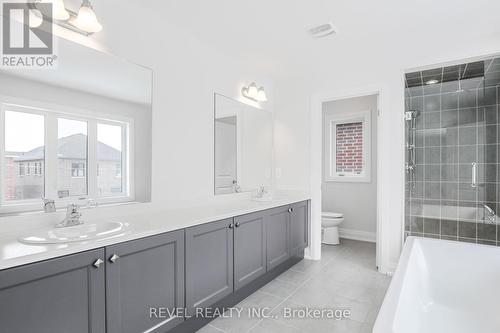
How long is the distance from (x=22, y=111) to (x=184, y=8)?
137 cm

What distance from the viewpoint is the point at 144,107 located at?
2137 millimetres

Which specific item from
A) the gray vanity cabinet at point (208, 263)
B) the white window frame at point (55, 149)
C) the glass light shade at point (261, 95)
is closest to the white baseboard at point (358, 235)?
the glass light shade at point (261, 95)

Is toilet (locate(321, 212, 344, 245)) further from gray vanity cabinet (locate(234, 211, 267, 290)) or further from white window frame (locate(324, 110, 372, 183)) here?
gray vanity cabinet (locate(234, 211, 267, 290))

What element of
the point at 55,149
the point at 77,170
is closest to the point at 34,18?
the point at 55,149

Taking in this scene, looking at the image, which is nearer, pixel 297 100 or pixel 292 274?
pixel 292 274

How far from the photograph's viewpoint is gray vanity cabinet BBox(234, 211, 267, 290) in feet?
7.30

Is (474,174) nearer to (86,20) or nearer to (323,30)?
(323,30)

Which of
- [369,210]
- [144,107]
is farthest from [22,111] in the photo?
[369,210]

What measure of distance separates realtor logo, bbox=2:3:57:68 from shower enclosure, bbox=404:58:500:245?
3318mm

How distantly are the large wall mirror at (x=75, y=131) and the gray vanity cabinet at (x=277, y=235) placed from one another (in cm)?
120

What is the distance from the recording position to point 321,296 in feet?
8.07

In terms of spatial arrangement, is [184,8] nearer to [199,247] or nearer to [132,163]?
[132,163]

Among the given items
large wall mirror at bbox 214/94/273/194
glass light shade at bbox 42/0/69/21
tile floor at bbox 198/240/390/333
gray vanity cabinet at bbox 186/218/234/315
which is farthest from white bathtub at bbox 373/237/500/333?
glass light shade at bbox 42/0/69/21

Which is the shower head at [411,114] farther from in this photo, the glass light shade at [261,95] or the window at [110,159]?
the window at [110,159]
